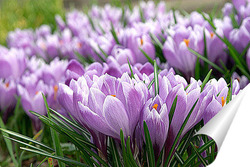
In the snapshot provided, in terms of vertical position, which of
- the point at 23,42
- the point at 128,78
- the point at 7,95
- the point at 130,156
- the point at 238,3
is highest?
the point at 23,42

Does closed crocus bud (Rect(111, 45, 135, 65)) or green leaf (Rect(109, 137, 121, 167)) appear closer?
green leaf (Rect(109, 137, 121, 167))

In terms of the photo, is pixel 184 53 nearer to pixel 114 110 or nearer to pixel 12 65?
pixel 114 110

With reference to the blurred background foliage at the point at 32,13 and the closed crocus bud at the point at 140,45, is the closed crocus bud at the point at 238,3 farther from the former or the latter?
the blurred background foliage at the point at 32,13

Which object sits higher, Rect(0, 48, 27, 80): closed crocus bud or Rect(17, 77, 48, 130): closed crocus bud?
Rect(0, 48, 27, 80): closed crocus bud

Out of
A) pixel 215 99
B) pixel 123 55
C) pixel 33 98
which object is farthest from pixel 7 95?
pixel 215 99

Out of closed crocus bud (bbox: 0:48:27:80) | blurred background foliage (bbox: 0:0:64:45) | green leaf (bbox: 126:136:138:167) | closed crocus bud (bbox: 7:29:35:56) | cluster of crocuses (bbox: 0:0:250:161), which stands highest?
blurred background foliage (bbox: 0:0:64:45)

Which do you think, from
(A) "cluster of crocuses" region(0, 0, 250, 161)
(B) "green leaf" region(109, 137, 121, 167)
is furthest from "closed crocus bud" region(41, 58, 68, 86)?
(B) "green leaf" region(109, 137, 121, 167)

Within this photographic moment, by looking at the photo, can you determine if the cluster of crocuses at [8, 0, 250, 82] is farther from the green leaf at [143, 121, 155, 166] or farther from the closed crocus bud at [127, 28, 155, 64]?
the green leaf at [143, 121, 155, 166]

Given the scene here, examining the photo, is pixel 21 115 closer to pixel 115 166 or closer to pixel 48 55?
pixel 48 55
